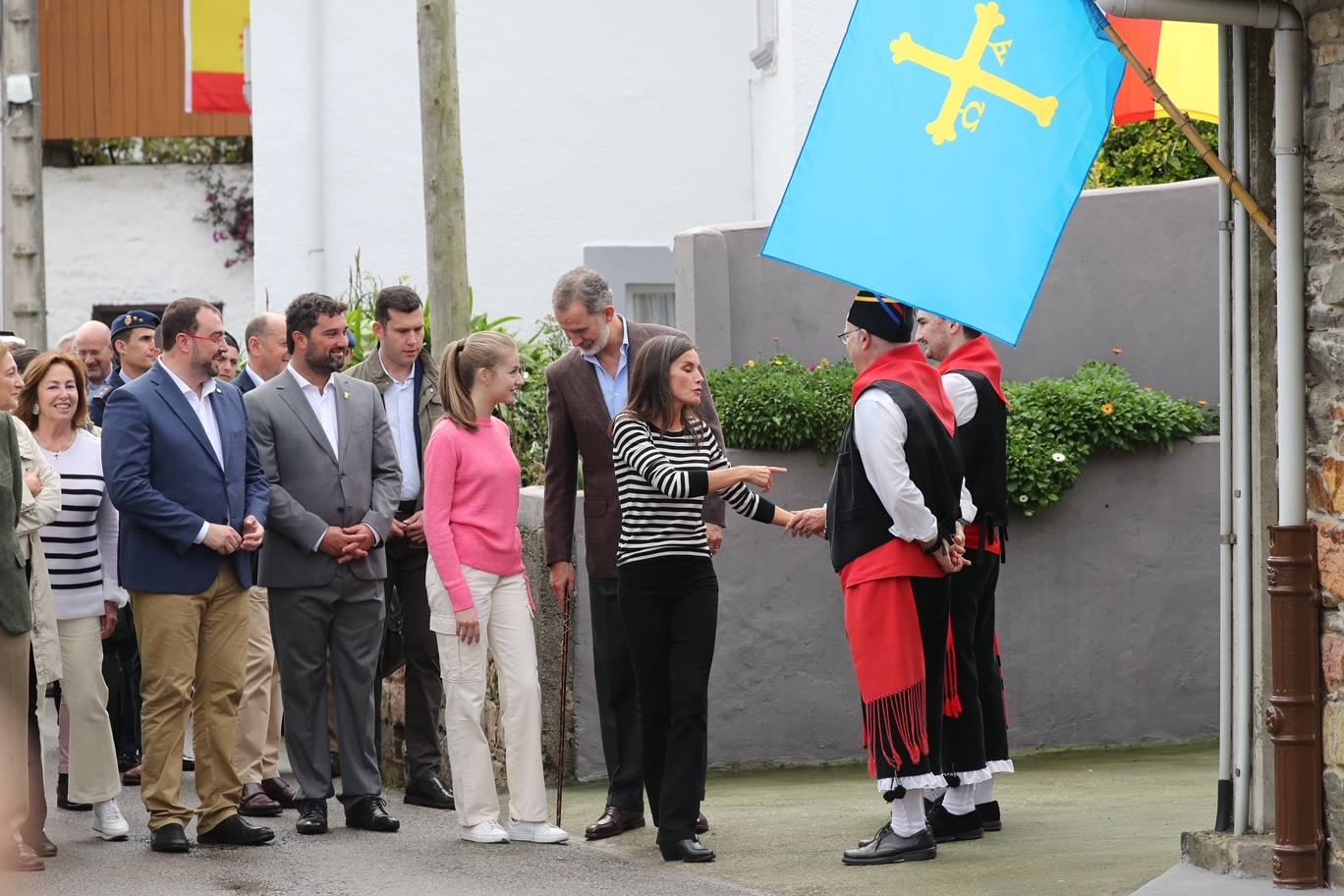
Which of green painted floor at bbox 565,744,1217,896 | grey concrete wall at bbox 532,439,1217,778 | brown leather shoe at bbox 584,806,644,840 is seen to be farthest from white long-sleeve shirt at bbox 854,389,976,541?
grey concrete wall at bbox 532,439,1217,778

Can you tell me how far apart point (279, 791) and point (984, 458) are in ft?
12.0

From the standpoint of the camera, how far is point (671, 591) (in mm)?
7309

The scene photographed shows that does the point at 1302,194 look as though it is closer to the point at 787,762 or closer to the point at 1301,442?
the point at 1301,442

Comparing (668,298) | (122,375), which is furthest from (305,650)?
(668,298)

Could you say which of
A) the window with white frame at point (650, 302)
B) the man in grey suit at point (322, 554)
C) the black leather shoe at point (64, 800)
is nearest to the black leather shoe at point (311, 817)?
the man in grey suit at point (322, 554)

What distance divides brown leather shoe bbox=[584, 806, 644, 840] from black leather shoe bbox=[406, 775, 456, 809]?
1.05 meters

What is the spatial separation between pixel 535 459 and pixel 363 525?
127 inches

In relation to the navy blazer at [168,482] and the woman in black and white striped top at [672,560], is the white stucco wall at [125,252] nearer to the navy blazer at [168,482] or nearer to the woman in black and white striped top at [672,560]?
the navy blazer at [168,482]

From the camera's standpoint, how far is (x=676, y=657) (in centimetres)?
729

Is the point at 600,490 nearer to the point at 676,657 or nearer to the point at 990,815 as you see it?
the point at 676,657

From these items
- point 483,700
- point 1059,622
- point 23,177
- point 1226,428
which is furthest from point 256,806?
point 23,177

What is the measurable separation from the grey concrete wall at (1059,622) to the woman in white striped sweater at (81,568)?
2969 millimetres

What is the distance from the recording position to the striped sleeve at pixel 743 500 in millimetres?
7316

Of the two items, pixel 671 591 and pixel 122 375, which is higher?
pixel 122 375
